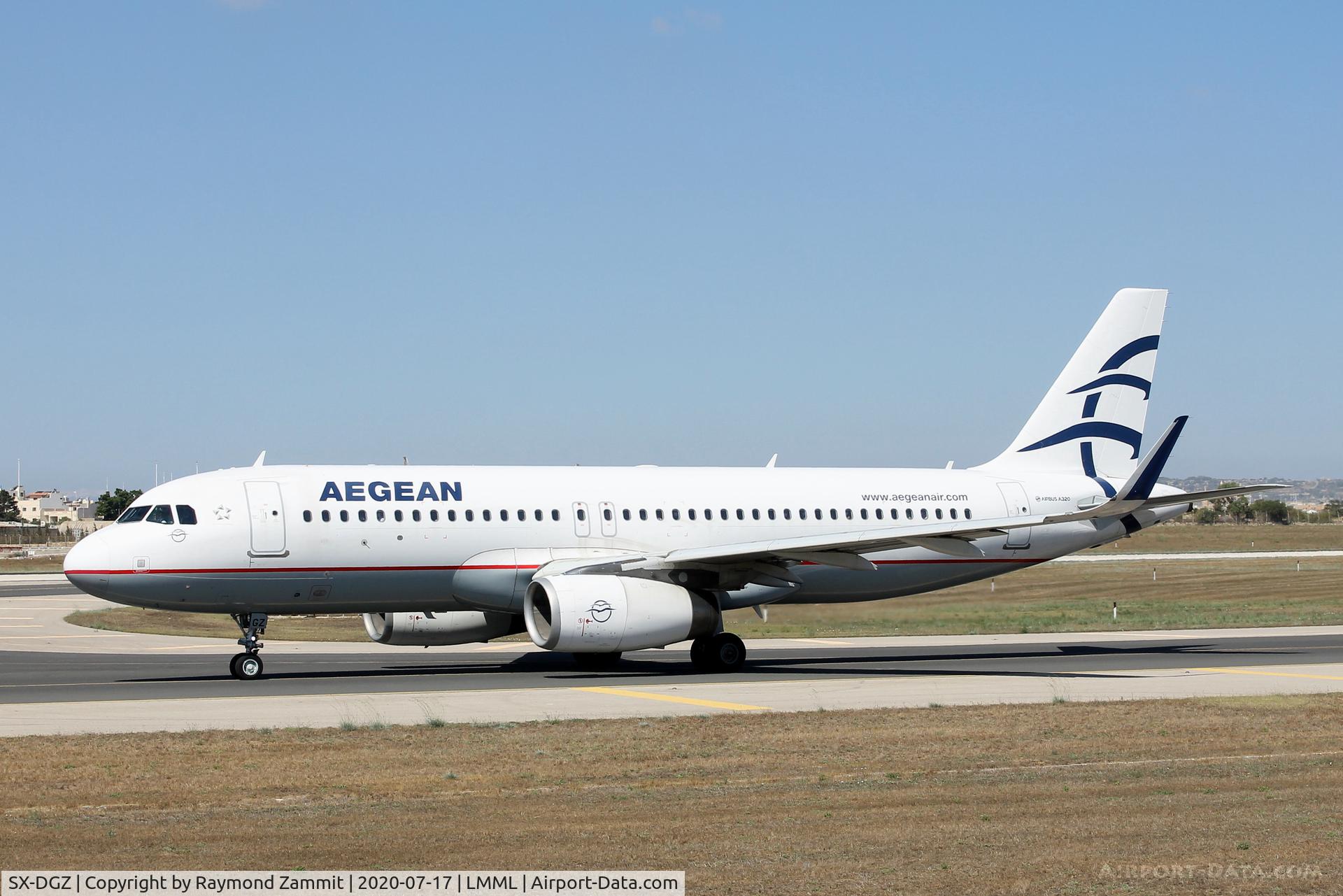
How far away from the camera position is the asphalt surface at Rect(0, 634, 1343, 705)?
25.3 meters

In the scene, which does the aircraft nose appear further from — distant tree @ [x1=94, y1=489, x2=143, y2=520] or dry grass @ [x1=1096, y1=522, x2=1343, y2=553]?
distant tree @ [x1=94, y1=489, x2=143, y2=520]

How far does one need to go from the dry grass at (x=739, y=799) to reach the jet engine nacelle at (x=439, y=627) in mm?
11425

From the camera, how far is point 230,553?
87.9 feet

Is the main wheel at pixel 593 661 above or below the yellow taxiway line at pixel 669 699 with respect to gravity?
above

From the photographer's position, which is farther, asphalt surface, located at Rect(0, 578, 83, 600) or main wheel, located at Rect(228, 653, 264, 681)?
asphalt surface, located at Rect(0, 578, 83, 600)

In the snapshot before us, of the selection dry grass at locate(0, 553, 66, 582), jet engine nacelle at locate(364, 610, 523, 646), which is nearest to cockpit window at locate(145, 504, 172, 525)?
jet engine nacelle at locate(364, 610, 523, 646)

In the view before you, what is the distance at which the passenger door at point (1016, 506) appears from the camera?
32812 millimetres

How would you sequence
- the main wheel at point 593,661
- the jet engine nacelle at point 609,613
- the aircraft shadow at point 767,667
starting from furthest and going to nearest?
the main wheel at point 593,661 → the aircraft shadow at point 767,667 → the jet engine nacelle at point 609,613

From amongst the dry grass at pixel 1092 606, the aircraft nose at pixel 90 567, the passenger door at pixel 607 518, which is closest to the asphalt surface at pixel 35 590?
the dry grass at pixel 1092 606

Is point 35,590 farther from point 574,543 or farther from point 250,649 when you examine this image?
point 574,543

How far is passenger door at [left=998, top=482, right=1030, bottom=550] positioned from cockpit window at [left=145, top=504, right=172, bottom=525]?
1745 cm

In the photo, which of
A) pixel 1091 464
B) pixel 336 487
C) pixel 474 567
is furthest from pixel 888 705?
pixel 1091 464

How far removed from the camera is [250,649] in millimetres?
27438

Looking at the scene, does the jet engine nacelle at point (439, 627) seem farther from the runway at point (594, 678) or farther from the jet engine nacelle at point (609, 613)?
the jet engine nacelle at point (609, 613)
